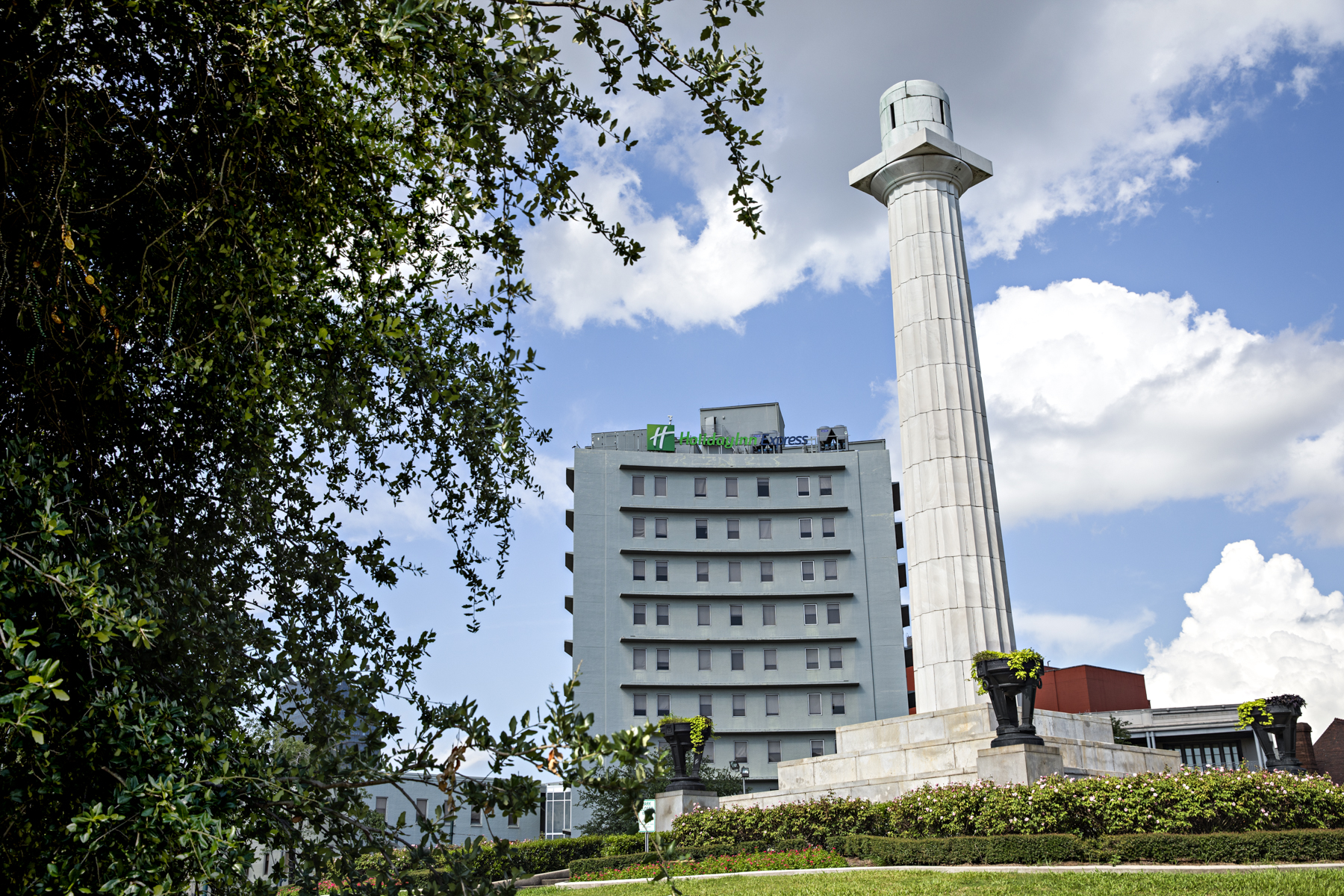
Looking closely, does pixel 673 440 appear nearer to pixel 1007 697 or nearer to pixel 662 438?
pixel 662 438

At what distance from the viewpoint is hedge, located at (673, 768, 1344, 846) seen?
16328mm

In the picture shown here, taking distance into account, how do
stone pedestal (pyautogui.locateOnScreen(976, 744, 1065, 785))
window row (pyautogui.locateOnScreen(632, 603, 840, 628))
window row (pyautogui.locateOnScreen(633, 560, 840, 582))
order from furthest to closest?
window row (pyautogui.locateOnScreen(633, 560, 840, 582)) → window row (pyautogui.locateOnScreen(632, 603, 840, 628)) → stone pedestal (pyautogui.locateOnScreen(976, 744, 1065, 785))

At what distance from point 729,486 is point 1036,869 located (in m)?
56.5

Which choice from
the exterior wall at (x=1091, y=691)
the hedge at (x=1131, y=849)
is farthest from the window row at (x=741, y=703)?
the hedge at (x=1131, y=849)

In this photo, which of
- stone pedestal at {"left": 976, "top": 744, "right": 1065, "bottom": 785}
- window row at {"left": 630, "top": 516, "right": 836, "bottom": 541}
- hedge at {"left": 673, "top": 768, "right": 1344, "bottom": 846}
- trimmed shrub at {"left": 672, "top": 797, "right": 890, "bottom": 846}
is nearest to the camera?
hedge at {"left": 673, "top": 768, "right": 1344, "bottom": 846}

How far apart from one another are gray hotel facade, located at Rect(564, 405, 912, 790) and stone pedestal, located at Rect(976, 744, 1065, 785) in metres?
44.2

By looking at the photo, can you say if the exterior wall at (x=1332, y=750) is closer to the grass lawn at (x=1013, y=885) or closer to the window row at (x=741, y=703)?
the window row at (x=741, y=703)

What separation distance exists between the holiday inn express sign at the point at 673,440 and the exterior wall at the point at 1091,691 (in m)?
27.9

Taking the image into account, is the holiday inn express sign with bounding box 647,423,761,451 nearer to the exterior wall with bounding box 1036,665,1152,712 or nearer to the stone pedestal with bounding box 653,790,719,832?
the exterior wall with bounding box 1036,665,1152,712

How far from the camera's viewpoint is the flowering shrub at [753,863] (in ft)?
59.9

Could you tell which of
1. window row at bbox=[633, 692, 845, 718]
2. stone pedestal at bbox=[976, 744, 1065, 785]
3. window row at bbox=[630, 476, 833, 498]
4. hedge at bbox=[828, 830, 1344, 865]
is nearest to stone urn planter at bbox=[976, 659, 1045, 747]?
stone pedestal at bbox=[976, 744, 1065, 785]

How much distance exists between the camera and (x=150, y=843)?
10.7ft

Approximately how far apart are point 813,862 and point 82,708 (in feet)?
55.3

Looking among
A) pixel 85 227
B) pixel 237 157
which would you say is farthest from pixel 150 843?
pixel 237 157
